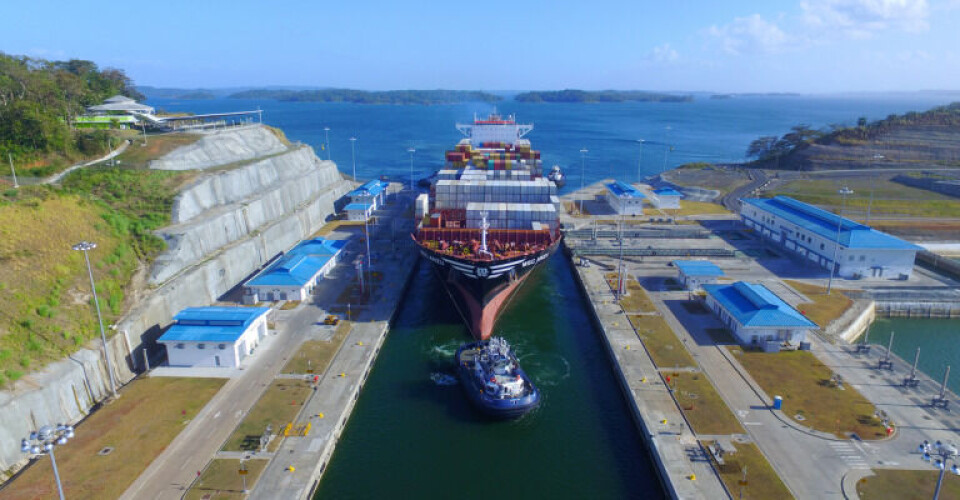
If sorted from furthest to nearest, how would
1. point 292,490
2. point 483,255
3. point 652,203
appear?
1. point 652,203
2. point 483,255
3. point 292,490

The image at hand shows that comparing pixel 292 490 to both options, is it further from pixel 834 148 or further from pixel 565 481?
pixel 834 148

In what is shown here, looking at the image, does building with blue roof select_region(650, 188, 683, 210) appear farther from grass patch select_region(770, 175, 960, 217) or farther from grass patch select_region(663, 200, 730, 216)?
grass patch select_region(770, 175, 960, 217)

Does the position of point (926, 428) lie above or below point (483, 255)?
below

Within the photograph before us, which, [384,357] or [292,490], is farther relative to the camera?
[384,357]

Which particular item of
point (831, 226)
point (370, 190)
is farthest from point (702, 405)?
point (370, 190)

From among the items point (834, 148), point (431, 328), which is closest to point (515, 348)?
point (431, 328)

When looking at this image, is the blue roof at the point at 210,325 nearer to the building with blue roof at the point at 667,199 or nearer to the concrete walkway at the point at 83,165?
the concrete walkway at the point at 83,165

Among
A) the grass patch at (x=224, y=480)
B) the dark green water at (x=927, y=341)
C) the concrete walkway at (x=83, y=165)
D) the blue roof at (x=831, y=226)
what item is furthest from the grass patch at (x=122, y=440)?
the blue roof at (x=831, y=226)

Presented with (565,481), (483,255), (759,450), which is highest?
(483,255)
